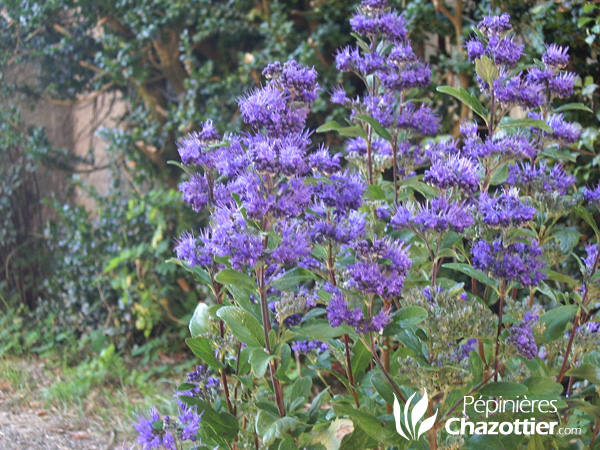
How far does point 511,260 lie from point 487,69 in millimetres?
368

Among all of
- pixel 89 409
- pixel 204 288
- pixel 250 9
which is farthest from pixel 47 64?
pixel 89 409

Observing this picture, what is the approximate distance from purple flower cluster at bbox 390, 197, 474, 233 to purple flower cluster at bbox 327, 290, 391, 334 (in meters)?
0.15

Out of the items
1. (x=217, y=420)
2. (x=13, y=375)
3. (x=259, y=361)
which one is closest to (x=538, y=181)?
(x=259, y=361)

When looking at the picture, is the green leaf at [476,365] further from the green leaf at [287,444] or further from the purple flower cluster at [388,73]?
the purple flower cluster at [388,73]

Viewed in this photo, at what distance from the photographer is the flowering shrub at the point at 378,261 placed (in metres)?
0.95

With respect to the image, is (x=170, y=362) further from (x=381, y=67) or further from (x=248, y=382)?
(x=381, y=67)

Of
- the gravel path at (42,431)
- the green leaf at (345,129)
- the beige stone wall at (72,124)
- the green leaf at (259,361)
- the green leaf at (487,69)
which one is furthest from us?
the beige stone wall at (72,124)

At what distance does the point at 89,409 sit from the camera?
93.4 inches

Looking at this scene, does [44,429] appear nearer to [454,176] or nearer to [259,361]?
[259,361]

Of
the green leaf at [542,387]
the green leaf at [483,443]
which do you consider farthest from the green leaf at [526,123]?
the green leaf at [483,443]

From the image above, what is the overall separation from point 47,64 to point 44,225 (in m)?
0.88

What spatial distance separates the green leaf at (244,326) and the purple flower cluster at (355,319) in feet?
0.47

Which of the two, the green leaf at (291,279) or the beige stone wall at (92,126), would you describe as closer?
the green leaf at (291,279)

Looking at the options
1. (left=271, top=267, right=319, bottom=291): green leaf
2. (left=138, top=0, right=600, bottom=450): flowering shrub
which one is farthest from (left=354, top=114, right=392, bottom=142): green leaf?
(left=271, top=267, right=319, bottom=291): green leaf
